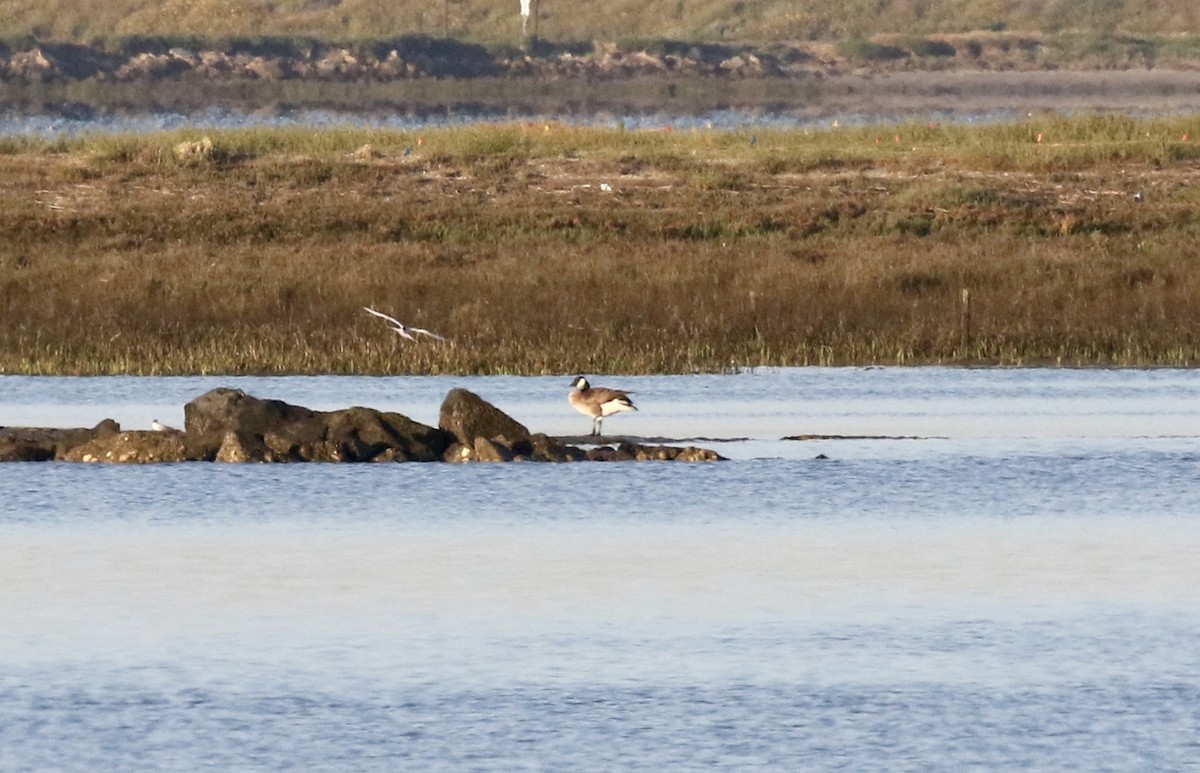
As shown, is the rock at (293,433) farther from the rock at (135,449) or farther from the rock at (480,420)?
the rock at (480,420)

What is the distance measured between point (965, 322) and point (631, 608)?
17.2 metres

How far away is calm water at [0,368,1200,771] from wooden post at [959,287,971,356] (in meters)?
6.14

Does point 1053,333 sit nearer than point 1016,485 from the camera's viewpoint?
No

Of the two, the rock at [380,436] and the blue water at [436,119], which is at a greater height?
the blue water at [436,119]

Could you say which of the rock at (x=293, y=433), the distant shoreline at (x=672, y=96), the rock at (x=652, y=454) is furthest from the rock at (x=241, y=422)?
the distant shoreline at (x=672, y=96)

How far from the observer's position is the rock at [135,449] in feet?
74.2

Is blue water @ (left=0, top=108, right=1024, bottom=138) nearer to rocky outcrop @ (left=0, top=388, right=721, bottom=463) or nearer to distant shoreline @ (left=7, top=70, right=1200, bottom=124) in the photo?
distant shoreline @ (left=7, top=70, right=1200, bottom=124)

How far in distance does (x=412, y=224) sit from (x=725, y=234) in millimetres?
5076

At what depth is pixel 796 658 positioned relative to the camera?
1455 centimetres

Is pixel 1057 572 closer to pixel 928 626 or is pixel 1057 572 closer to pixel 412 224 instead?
pixel 928 626

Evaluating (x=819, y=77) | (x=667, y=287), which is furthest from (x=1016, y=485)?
(x=819, y=77)

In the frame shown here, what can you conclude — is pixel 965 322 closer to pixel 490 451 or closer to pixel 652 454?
pixel 652 454

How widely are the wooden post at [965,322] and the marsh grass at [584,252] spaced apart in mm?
131

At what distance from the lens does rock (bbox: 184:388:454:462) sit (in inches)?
892
